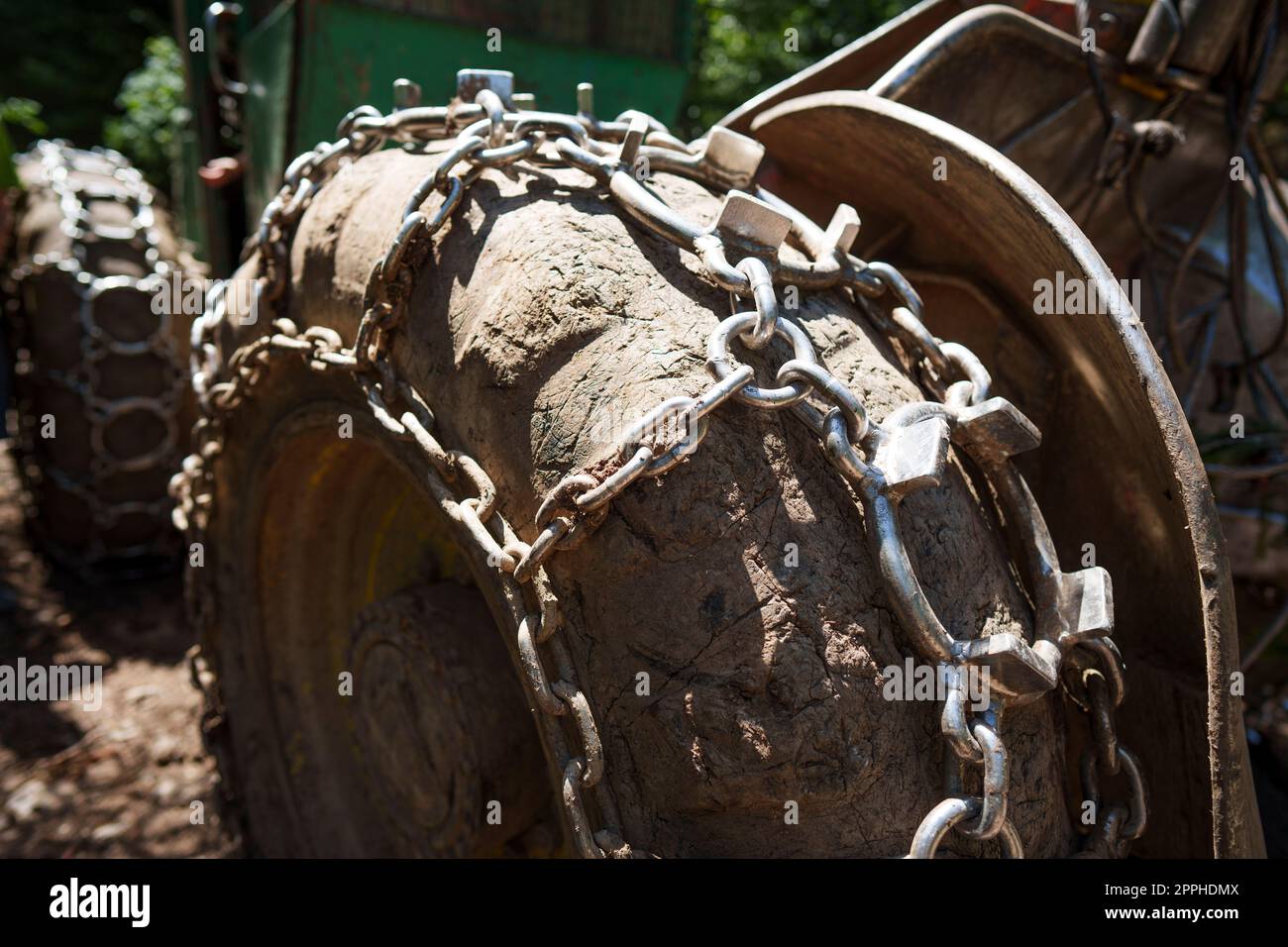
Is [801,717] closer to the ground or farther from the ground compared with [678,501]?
closer to the ground

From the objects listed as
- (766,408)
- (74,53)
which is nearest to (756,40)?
(766,408)

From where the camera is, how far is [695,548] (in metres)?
1.08

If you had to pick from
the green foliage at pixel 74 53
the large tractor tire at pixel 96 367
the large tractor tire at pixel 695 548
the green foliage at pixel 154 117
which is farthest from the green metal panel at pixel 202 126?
the green foliage at pixel 74 53

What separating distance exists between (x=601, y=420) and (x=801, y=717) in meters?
0.39

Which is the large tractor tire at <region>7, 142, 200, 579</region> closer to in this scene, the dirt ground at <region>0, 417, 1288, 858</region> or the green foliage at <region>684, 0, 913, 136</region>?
the dirt ground at <region>0, 417, 1288, 858</region>

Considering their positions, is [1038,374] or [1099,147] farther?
[1099,147]

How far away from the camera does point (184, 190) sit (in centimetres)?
376

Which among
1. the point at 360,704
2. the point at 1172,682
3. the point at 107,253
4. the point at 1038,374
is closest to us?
the point at 1172,682

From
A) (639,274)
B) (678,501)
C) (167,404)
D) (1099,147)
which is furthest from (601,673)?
(167,404)

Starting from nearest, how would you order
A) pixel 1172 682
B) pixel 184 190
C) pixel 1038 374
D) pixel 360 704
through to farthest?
pixel 1172 682, pixel 1038 374, pixel 360 704, pixel 184 190

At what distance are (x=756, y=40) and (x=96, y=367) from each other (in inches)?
168

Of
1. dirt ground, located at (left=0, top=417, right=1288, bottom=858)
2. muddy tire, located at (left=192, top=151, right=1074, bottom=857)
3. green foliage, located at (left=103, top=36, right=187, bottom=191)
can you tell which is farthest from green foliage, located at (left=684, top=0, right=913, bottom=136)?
muddy tire, located at (left=192, top=151, right=1074, bottom=857)
